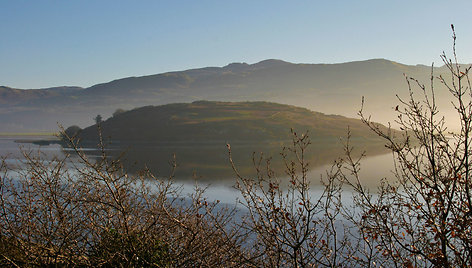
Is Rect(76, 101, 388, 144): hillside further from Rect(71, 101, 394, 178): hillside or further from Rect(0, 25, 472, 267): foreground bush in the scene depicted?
Rect(0, 25, 472, 267): foreground bush

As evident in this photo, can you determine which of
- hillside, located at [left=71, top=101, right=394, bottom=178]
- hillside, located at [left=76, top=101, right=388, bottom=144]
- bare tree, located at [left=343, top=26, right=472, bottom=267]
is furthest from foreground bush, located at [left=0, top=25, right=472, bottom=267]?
hillside, located at [left=76, top=101, right=388, bottom=144]

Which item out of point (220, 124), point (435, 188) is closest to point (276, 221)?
point (435, 188)

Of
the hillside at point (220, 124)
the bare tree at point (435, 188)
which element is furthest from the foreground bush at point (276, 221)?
the hillside at point (220, 124)

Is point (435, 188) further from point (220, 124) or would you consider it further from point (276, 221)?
point (220, 124)

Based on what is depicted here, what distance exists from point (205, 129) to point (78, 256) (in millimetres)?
102129

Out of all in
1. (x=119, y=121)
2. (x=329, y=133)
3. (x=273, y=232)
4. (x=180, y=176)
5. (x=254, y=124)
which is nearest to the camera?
(x=273, y=232)

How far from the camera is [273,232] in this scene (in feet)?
20.0

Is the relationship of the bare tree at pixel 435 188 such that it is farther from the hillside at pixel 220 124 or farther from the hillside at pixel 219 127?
the hillside at pixel 220 124

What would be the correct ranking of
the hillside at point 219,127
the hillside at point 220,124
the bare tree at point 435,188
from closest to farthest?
1. the bare tree at point 435,188
2. the hillside at point 219,127
3. the hillside at point 220,124

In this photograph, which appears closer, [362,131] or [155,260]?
[155,260]

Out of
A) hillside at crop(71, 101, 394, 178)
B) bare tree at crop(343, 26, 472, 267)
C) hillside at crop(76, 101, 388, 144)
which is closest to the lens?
bare tree at crop(343, 26, 472, 267)

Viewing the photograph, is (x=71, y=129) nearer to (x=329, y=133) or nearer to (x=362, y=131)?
(x=329, y=133)

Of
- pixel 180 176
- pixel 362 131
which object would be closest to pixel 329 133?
pixel 362 131

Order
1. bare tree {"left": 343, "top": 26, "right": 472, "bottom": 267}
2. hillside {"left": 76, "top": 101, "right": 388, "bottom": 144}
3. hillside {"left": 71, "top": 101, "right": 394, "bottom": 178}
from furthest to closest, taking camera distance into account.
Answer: hillside {"left": 76, "top": 101, "right": 388, "bottom": 144} < hillside {"left": 71, "top": 101, "right": 394, "bottom": 178} < bare tree {"left": 343, "top": 26, "right": 472, "bottom": 267}
